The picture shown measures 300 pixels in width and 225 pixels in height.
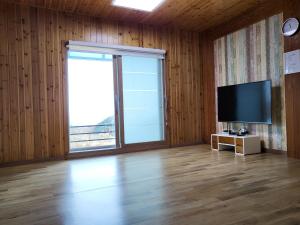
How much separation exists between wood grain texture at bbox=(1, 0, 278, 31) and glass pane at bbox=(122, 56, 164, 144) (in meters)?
0.86

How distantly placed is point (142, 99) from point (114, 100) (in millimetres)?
658

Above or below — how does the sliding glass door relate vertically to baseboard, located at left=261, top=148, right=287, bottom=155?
above

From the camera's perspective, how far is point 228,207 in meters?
2.10

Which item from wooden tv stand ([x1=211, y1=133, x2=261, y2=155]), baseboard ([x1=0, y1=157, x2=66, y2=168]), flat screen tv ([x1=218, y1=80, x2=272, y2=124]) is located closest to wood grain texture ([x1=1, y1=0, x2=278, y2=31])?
flat screen tv ([x1=218, y1=80, x2=272, y2=124])

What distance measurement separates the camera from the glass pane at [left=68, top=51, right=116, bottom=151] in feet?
16.4

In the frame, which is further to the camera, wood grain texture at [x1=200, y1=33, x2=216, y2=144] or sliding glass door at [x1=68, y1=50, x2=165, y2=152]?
wood grain texture at [x1=200, y1=33, x2=216, y2=144]

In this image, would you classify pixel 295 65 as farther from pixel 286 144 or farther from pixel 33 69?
pixel 33 69

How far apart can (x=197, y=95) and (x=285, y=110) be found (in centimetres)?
217

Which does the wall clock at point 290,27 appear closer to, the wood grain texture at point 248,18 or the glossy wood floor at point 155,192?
the wood grain texture at point 248,18

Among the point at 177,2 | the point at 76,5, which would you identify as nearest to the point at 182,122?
the point at 177,2

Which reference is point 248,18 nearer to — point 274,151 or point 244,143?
point 244,143

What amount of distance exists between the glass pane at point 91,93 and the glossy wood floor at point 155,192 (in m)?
1.26

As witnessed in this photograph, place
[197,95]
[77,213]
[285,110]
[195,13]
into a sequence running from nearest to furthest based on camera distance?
[77,213] < [285,110] < [195,13] < [197,95]

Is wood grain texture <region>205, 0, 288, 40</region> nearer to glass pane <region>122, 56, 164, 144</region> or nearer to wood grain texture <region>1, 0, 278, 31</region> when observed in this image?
wood grain texture <region>1, 0, 278, 31</region>
